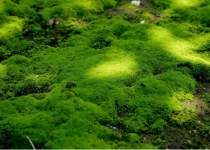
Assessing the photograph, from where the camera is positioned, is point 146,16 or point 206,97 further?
point 146,16

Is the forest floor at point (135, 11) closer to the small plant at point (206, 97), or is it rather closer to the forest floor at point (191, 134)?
the forest floor at point (191, 134)

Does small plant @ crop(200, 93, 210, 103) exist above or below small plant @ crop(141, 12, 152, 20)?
below

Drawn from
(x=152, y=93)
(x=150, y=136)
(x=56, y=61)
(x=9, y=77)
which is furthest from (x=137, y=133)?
(x=9, y=77)

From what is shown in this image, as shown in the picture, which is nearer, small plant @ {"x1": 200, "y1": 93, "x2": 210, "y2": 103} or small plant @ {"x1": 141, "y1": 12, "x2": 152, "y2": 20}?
small plant @ {"x1": 200, "y1": 93, "x2": 210, "y2": 103}

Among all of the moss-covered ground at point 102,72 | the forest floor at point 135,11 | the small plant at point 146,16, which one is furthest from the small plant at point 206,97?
the small plant at point 146,16

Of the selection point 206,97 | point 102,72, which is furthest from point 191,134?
point 102,72

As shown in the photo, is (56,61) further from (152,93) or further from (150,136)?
(150,136)

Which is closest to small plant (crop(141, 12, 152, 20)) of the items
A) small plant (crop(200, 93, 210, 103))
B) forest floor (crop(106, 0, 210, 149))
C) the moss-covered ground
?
the moss-covered ground

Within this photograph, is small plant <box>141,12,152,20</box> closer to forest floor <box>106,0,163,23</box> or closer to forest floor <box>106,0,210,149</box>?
forest floor <box>106,0,163,23</box>

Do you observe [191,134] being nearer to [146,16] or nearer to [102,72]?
[102,72]
